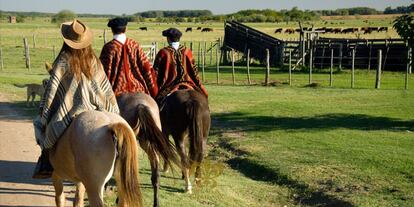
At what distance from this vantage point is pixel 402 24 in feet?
47.8

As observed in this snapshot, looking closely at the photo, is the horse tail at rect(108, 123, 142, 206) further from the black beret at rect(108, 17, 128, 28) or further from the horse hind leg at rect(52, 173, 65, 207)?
the black beret at rect(108, 17, 128, 28)

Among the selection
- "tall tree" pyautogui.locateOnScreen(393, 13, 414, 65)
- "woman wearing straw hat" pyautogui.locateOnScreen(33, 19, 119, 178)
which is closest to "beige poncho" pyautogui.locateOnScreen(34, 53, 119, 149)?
"woman wearing straw hat" pyautogui.locateOnScreen(33, 19, 119, 178)

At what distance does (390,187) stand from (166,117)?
137 inches

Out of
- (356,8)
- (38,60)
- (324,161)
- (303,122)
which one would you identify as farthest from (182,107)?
(356,8)

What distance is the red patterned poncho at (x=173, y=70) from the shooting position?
8531 mm

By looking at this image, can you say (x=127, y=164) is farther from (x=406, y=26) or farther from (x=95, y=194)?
(x=406, y=26)

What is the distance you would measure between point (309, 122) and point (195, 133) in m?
6.99

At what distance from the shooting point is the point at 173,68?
28.1 feet

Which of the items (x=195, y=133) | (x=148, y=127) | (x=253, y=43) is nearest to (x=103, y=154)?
(x=148, y=127)

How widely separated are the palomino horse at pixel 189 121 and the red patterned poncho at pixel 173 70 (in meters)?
0.18

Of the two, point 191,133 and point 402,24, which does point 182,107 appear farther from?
point 402,24

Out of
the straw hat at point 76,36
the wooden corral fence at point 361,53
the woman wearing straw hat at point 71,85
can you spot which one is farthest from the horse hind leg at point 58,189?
the wooden corral fence at point 361,53

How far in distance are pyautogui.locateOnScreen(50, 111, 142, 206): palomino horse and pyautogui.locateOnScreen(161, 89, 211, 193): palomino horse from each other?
2.82 metres

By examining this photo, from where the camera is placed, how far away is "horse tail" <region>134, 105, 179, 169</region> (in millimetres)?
5949
